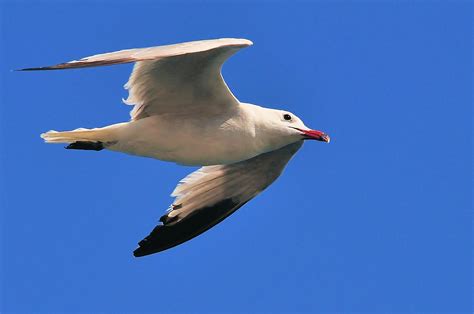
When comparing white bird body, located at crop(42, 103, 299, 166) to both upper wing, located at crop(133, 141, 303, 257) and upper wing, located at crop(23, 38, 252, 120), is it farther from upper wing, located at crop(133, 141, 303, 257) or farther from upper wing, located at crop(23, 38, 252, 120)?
upper wing, located at crop(133, 141, 303, 257)

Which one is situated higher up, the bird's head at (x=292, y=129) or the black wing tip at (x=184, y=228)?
the bird's head at (x=292, y=129)

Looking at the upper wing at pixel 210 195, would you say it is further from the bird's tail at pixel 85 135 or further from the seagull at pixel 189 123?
the bird's tail at pixel 85 135

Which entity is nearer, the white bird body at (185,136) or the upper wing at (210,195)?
the white bird body at (185,136)

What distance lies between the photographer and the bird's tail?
10945 mm

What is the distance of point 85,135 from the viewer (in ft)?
36.0

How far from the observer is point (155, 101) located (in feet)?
36.5

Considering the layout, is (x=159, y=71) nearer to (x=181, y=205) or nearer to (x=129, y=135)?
(x=129, y=135)

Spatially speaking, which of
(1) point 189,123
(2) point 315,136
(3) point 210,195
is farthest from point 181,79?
(3) point 210,195

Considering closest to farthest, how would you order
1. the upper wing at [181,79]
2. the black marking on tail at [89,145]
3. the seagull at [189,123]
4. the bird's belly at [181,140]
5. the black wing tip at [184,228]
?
1. the upper wing at [181,79]
2. the seagull at [189,123]
3. the bird's belly at [181,140]
4. the black marking on tail at [89,145]
5. the black wing tip at [184,228]

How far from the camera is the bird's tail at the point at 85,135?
10945 mm

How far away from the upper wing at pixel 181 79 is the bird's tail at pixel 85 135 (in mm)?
387

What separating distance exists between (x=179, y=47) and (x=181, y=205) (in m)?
3.13

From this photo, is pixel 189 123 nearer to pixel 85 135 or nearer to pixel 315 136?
pixel 85 135

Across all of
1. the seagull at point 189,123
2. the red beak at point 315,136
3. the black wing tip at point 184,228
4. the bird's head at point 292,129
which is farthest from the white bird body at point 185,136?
the black wing tip at point 184,228
